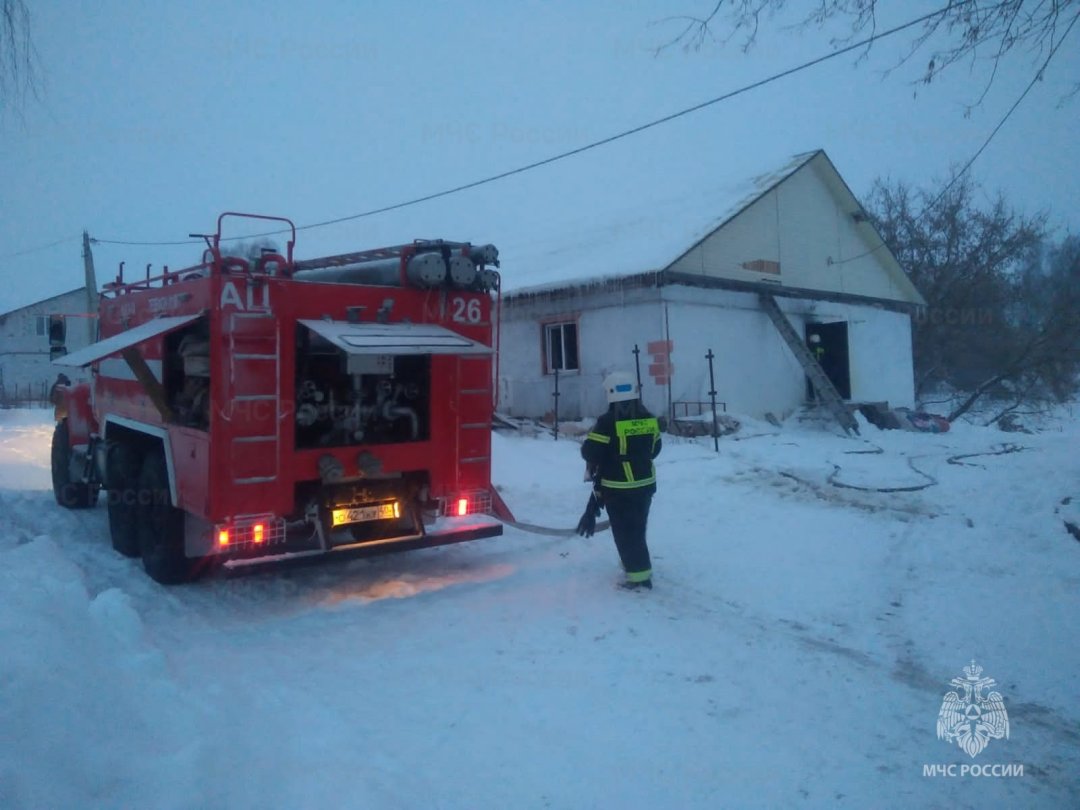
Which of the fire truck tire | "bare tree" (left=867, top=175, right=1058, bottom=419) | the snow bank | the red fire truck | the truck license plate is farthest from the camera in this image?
"bare tree" (left=867, top=175, right=1058, bottom=419)

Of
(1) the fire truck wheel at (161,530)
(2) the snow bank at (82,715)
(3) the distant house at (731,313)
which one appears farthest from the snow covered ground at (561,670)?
(3) the distant house at (731,313)

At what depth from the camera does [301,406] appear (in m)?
6.57

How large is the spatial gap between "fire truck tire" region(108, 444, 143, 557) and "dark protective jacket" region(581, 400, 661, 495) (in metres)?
4.47

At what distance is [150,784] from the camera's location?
3.19m

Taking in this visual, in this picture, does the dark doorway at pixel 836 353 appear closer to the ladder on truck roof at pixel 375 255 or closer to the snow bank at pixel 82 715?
the ladder on truck roof at pixel 375 255

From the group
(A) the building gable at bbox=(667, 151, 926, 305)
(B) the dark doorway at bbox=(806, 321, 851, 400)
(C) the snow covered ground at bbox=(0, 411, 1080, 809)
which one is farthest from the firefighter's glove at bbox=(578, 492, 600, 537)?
(B) the dark doorway at bbox=(806, 321, 851, 400)

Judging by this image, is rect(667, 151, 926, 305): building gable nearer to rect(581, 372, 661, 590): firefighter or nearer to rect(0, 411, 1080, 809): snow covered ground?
rect(0, 411, 1080, 809): snow covered ground

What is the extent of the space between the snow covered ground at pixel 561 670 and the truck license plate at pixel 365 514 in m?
0.65

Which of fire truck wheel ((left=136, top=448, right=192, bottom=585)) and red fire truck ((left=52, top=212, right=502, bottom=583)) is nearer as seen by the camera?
red fire truck ((left=52, top=212, right=502, bottom=583))

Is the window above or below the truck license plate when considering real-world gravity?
above

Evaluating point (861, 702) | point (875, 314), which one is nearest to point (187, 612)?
point (861, 702)

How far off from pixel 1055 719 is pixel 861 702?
3.17ft

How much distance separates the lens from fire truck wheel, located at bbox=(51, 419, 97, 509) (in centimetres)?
1022

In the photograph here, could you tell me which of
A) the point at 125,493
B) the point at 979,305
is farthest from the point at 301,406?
the point at 979,305
